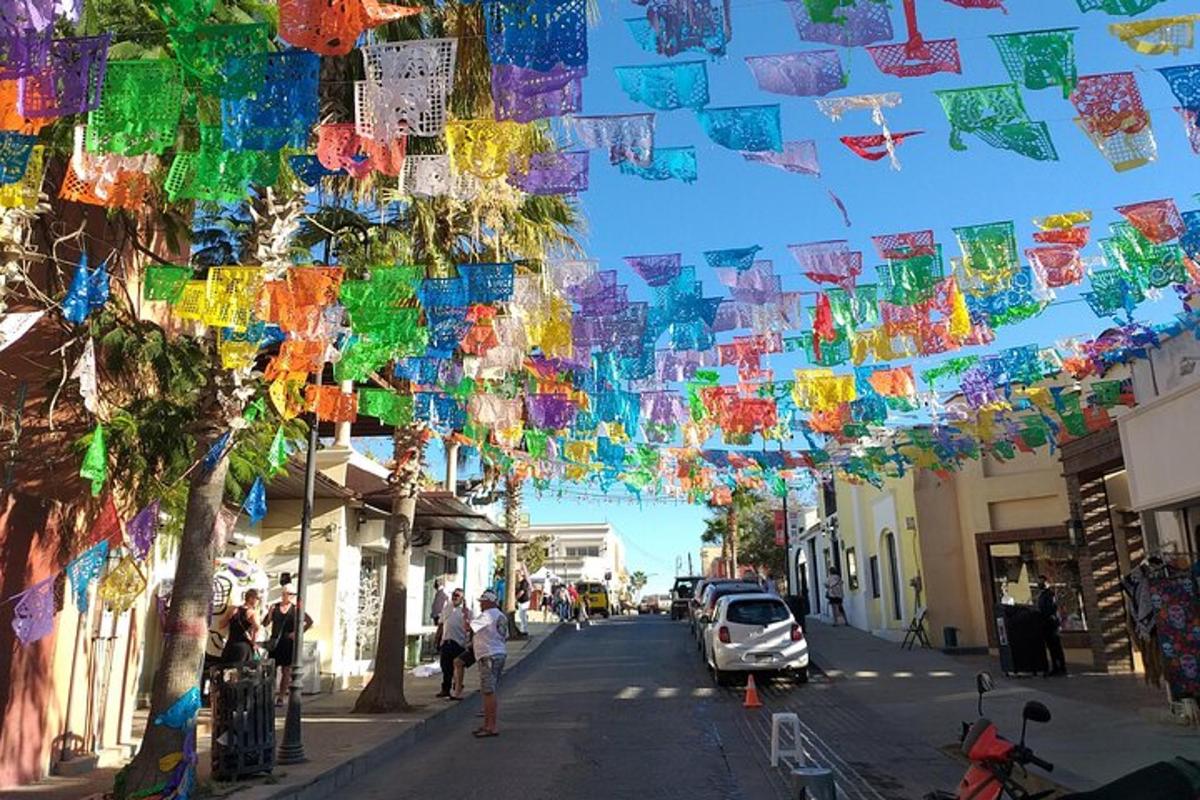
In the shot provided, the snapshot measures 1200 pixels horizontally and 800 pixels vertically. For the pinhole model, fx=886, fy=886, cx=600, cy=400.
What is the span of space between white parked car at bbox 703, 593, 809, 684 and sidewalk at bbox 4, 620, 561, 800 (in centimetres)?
475

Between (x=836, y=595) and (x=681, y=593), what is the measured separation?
15.0 metres

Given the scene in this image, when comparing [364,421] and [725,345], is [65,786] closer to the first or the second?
[725,345]

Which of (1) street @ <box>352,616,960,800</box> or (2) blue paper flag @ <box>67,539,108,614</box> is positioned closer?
(2) blue paper flag @ <box>67,539,108,614</box>

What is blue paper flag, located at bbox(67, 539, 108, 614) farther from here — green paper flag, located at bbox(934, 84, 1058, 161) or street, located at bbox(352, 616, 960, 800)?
green paper flag, located at bbox(934, 84, 1058, 161)

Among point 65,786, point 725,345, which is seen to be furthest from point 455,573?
point 65,786

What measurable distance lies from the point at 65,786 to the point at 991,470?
65.3 ft

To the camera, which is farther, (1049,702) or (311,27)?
(1049,702)

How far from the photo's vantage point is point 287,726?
965 centimetres

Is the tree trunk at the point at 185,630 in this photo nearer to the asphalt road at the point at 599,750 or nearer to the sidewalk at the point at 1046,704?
the asphalt road at the point at 599,750

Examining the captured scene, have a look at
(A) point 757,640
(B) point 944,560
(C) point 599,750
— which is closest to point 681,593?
(B) point 944,560

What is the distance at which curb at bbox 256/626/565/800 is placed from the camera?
8.30 m

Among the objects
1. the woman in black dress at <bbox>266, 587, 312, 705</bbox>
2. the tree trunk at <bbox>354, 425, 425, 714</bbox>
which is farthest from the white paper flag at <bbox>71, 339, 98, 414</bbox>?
the tree trunk at <bbox>354, 425, 425, 714</bbox>

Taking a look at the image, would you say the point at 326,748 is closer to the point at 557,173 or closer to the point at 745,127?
the point at 557,173

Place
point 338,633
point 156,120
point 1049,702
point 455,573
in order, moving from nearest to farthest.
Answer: point 156,120
point 1049,702
point 338,633
point 455,573
